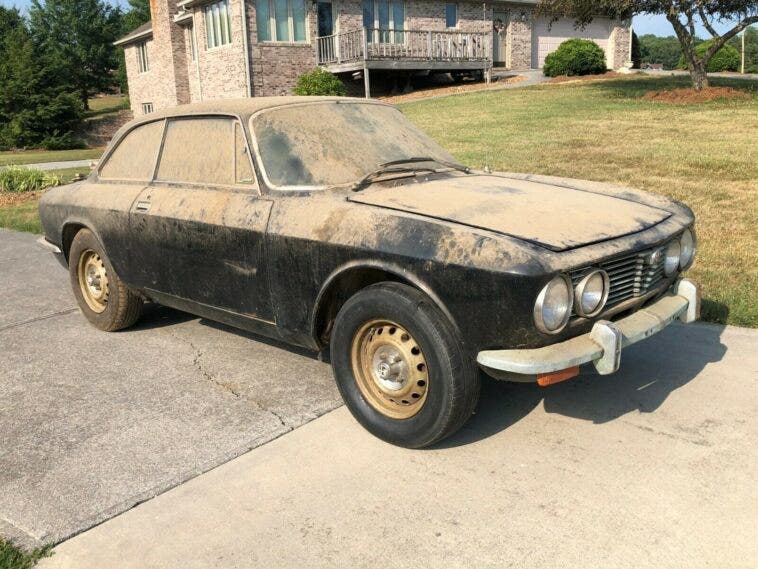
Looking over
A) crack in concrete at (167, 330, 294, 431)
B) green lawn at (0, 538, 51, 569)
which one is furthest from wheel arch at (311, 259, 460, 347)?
green lawn at (0, 538, 51, 569)

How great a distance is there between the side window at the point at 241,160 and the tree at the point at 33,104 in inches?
1178

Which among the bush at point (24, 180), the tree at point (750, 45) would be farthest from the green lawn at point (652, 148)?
the tree at point (750, 45)

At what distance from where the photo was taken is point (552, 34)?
3328 centimetres

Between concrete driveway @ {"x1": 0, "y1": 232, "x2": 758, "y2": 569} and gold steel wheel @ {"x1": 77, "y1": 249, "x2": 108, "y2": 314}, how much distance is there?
0.72 meters

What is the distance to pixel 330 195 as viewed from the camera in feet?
12.6

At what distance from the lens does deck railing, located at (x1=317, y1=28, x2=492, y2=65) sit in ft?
86.0

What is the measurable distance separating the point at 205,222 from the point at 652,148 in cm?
947

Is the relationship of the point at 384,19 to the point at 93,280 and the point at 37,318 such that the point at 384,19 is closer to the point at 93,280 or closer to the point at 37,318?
the point at 37,318

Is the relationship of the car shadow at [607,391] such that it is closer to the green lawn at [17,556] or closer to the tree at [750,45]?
the green lawn at [17,556]

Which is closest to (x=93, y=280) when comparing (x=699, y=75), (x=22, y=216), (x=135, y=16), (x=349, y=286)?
(x=349, y=286)

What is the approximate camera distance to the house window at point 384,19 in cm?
2706

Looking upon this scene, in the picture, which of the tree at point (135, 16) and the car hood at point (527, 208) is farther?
the tree at point (135, 16)

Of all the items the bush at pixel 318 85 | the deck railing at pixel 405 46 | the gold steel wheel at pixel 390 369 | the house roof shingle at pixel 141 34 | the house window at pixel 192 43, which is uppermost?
the house roof shingle at pixel 141 34

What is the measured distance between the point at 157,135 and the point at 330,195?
1.72m
